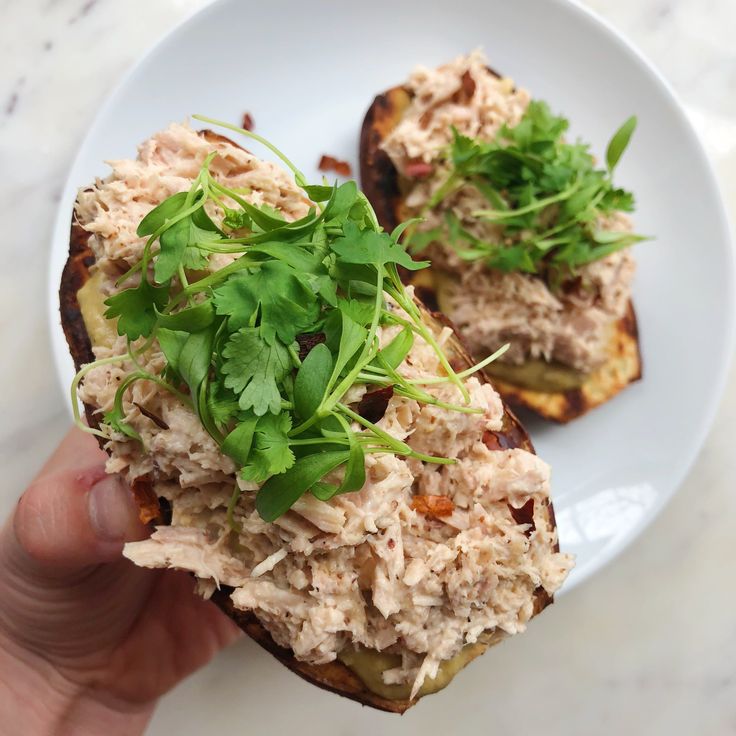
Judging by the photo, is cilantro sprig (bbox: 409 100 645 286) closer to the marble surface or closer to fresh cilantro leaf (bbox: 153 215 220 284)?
the marble surface

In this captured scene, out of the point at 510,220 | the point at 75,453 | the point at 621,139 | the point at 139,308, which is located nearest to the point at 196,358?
the point at 139,308

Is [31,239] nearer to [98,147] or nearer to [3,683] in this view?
[98,147]

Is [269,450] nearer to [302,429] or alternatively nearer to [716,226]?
[302,429]

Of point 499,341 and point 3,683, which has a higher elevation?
point 499,341

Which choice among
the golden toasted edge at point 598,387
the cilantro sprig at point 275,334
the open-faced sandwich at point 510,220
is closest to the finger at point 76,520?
the cilantro sprig at point 275,334

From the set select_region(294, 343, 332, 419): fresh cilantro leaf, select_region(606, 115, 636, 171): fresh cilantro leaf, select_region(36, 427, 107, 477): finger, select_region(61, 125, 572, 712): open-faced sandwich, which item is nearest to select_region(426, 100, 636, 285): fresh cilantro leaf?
select_region(606, 115, 636, 171): fresh cilantro leaf

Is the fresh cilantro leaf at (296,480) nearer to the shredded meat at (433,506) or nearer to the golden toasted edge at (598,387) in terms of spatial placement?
the shredded meat at (433,506)

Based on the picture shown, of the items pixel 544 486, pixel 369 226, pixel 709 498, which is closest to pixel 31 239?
pixel 369 226

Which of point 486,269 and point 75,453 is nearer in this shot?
point 75,453
